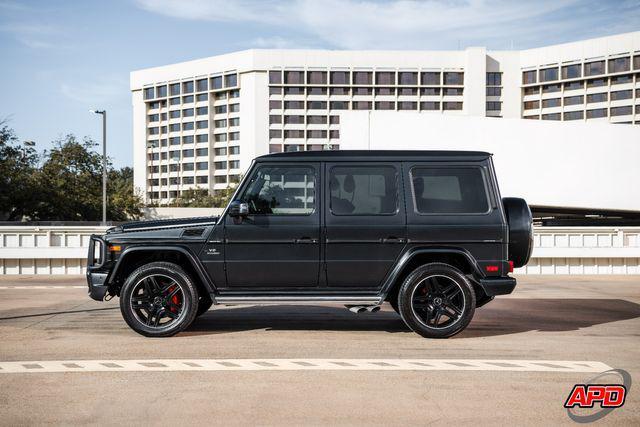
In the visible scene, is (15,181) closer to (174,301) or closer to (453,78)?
(174,301)

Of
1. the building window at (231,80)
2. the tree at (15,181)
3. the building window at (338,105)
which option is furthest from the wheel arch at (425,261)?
the building window at (231,80)

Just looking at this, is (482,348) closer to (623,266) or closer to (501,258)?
(501,258)

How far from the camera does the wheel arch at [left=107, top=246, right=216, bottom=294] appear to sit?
7359 millimetres

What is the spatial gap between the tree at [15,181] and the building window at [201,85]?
61.0m

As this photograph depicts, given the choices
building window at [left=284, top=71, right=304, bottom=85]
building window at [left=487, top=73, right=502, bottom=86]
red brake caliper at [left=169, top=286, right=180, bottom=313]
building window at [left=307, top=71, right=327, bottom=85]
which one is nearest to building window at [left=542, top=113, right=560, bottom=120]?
building window at [left=487, top=73, right=502, bottom=86]

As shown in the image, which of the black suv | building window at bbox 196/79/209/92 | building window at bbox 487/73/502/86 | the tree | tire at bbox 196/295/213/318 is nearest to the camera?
the black suv

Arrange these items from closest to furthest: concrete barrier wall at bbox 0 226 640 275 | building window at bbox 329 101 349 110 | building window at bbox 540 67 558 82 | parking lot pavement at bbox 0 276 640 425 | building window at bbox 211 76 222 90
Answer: parking lot pavement at bbox 0 276 640 425 → concrete barrier wall at bbox 0 226 640 275 → building window at bbox 540 67 558 82 → building window at bbox 329 101 349 110 → building window at bbox 211 76 222 90

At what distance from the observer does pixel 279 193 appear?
24.4 feet

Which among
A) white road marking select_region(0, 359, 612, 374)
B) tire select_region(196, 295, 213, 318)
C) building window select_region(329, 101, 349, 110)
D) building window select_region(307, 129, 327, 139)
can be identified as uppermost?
building window select_region(329, 101, 349, 110)

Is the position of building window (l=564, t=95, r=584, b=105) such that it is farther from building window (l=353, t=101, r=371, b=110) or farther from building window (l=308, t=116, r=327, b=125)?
building window (l=308, t=116, r=327, b=125)

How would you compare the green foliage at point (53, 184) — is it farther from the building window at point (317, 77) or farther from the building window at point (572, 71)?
the building window at point (572, 71)

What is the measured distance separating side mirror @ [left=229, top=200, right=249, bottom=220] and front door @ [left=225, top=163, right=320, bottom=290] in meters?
0.07

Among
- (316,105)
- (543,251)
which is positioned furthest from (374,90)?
(543,251)

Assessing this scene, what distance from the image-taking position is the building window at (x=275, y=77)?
324ft
